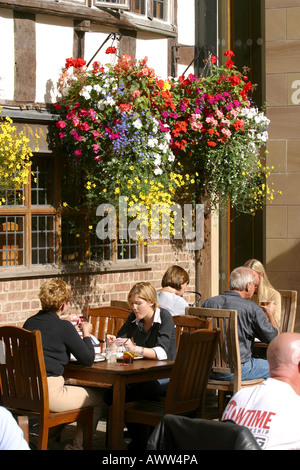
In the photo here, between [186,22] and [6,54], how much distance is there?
315cm

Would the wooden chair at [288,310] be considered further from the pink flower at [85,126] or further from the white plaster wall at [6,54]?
the white plaster wall at [6,54]

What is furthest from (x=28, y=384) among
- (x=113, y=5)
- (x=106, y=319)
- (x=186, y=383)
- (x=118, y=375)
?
(x=113, y=5)

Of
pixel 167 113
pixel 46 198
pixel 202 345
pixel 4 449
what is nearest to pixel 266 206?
pixel 167 113

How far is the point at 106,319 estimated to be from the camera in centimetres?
779

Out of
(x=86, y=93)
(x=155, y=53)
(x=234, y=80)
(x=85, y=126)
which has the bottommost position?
(x=85, y=126)

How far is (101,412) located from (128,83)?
13.4 feet

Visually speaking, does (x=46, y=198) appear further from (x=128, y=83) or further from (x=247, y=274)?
(x=247, y=274)

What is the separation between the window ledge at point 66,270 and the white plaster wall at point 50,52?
184 cm

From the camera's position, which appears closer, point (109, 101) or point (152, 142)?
point (109, 101)

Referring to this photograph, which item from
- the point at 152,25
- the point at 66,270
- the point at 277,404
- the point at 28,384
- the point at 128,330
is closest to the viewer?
the point at 277,404

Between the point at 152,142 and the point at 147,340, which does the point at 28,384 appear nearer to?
the point at 147,340

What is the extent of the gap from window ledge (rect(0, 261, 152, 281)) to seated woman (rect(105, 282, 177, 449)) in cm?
224
